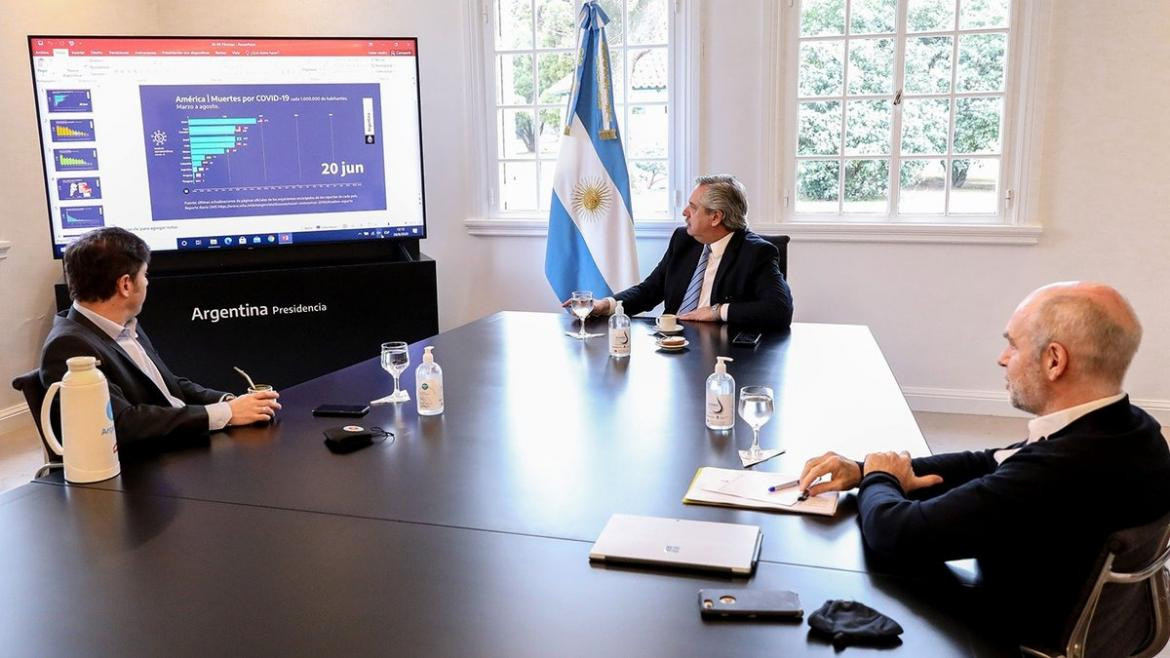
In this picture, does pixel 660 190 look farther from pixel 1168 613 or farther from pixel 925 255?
pixel 1168 613

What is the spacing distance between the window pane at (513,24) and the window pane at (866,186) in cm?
184

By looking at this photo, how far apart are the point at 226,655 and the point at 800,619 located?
28.3 inches

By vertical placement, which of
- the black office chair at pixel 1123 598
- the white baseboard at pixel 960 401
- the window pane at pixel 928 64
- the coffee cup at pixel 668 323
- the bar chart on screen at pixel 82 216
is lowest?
the white baseboard at pixel 960 401

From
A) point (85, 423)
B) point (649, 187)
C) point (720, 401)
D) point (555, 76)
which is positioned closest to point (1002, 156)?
point (649, 187)

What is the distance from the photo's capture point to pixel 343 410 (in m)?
2.19

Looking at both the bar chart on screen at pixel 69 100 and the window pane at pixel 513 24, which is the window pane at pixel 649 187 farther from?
the bar chart on screen at pixel 69 100

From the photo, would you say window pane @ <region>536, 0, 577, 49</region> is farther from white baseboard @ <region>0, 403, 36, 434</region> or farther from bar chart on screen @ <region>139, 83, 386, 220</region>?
white baseboard @ <region>0, 403, 36, 434</region>

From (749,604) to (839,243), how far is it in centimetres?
367

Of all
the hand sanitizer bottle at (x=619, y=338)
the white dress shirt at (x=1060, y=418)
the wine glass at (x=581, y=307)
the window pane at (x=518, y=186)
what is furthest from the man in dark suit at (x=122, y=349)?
the window pane at (x=518, y=186)

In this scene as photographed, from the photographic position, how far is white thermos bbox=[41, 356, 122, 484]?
1712 millimetres

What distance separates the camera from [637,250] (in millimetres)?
4902

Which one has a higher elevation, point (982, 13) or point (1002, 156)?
→ point (982, 13)

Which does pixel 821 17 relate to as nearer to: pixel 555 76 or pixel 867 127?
pixel 867 127

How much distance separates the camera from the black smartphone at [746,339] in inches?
112
